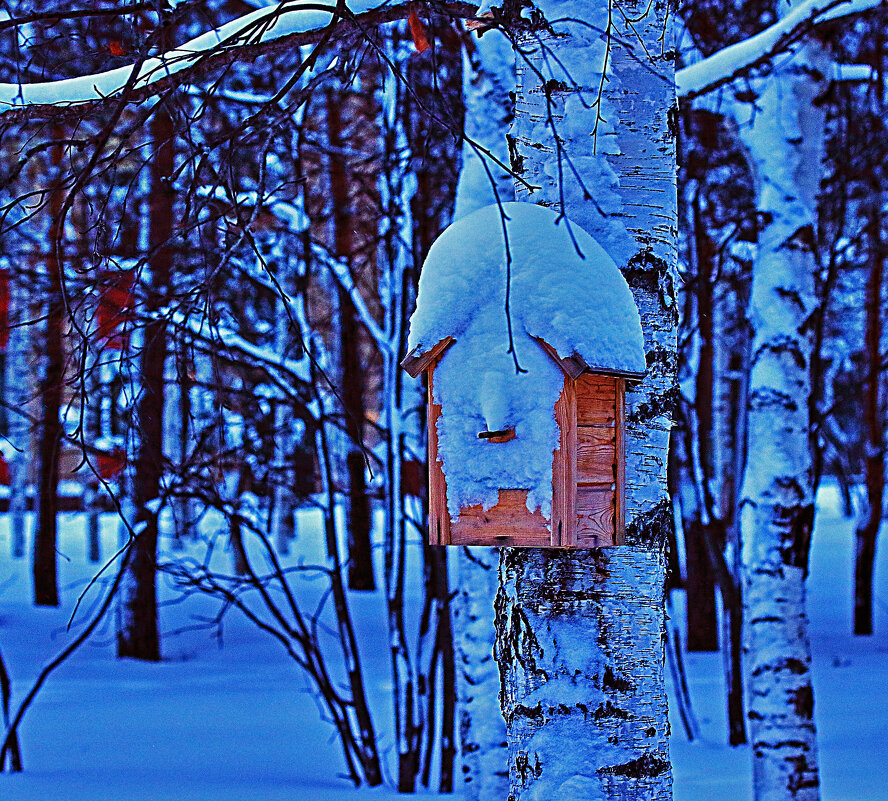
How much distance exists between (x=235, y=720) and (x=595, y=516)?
6.09 metres

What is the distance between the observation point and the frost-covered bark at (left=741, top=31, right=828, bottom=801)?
459 cm

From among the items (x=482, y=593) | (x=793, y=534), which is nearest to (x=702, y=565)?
(x=793, y=534)

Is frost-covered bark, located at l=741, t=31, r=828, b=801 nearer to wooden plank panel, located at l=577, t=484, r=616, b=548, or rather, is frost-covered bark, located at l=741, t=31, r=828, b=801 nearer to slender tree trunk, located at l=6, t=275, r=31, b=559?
wooden plank panel, located at l=577, t=484, r=616, b=548

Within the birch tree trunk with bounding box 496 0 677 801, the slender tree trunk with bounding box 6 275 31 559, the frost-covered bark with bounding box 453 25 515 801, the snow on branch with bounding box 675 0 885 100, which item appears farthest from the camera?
the slender tree trunk with bounding box 6 275 31 559

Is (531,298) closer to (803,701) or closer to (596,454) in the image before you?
(596,454)

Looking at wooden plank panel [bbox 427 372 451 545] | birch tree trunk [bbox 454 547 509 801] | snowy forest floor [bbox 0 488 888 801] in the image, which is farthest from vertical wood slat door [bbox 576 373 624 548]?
snowy forest floor [bbox 0 488 888 801]

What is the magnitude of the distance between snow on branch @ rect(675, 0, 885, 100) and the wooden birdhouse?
1.42 m

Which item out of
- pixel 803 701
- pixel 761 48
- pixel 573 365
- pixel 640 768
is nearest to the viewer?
pixel 573 365

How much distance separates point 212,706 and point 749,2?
6528mm

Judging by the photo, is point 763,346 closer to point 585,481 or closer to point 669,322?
point 669,322

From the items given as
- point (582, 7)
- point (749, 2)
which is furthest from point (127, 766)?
point (749, 2)

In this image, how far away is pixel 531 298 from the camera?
87.1 inches

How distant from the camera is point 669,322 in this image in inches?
98.7

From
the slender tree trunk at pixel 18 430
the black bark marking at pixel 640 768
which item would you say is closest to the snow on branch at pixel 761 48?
the black bark marking at pixel 640 768
